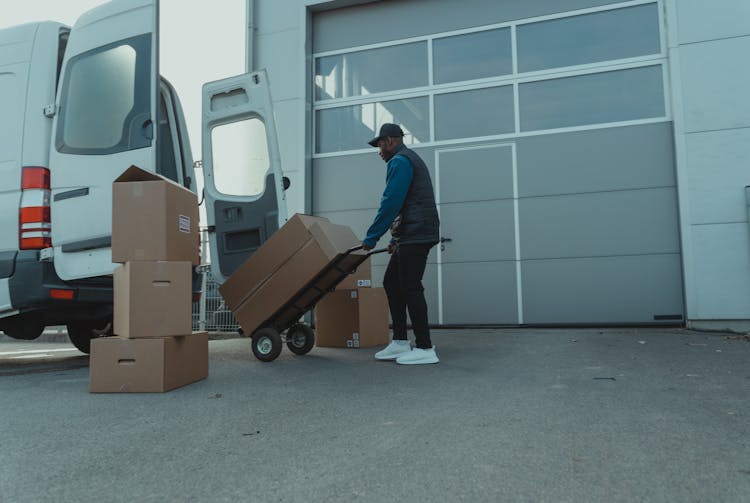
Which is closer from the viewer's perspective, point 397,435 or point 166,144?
point 397,435

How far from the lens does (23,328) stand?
163 inches

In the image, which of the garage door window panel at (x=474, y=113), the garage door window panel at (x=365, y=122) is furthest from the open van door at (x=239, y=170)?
the garage door window panel at (x=474, y=113)

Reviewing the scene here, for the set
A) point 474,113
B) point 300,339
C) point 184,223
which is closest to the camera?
point 184,223

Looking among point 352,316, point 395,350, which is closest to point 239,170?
point 352,316

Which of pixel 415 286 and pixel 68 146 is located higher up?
pixel 68 146

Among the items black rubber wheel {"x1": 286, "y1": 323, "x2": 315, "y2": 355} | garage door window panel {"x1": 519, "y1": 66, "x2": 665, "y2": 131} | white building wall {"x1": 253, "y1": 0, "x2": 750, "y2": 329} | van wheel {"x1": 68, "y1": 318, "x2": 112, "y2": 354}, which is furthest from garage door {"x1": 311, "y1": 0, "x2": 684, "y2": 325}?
van wheel {"x1": 68, "y1": 318, "x2": 112, "y2": 354}

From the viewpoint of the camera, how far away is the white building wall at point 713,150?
19.6 ft

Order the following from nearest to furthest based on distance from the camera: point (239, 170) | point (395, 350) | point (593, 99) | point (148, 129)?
point (148, 129)
point (395, 350)
point (239, 170)
point (593, 99)

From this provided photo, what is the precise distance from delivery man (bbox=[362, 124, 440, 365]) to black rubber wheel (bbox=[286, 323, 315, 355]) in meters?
0.71

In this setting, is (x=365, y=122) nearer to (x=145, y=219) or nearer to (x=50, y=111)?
(x=50, y=111)

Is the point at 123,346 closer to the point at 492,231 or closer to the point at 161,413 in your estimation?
the point at 161,413

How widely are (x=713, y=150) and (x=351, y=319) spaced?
4.18 metres

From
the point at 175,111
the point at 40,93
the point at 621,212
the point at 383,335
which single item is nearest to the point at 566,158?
the point at 621,212

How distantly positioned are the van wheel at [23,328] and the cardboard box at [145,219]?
4.36 ft
